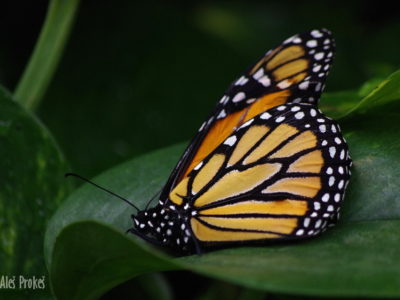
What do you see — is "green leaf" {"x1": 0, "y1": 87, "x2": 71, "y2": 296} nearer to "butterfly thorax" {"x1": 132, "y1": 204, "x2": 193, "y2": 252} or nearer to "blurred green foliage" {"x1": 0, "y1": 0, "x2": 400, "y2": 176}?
"butterfly thorax" {"x1": 132, "y1": 204, "x2": 193, "y2": 252}

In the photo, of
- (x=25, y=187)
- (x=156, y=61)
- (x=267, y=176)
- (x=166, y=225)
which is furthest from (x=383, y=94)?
(x=156, y=61)

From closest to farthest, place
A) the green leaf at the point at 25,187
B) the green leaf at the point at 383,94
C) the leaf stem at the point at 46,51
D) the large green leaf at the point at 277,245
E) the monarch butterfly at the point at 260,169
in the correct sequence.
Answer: the large green leaf at the point at 277,245, the green leaf at the point at 383,94, the monarch butterfly at the point at 260,169, the green leaf at the point at 25,187, the leaf stem at the point at 46,51

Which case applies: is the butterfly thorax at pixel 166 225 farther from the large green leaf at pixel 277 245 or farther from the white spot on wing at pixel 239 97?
the white spot on wing at pixel 239 97

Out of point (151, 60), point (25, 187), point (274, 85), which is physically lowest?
point (151, 60)

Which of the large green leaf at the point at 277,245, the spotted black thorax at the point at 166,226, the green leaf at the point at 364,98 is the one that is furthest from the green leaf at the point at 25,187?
the green leaf at the point at 364,98

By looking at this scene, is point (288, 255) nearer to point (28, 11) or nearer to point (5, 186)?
point (5, 186)

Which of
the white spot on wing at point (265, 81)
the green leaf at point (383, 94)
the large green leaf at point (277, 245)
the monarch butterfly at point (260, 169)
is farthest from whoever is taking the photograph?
the white spot on wing at point (265, 81)

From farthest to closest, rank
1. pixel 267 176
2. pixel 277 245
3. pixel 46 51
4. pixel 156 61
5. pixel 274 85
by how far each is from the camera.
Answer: pixel 156 61
pixel 46 51
pixel 274 85
pixel 267 176
pixel 277 245

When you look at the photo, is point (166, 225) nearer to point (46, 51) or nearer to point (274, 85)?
point (274, 85)
